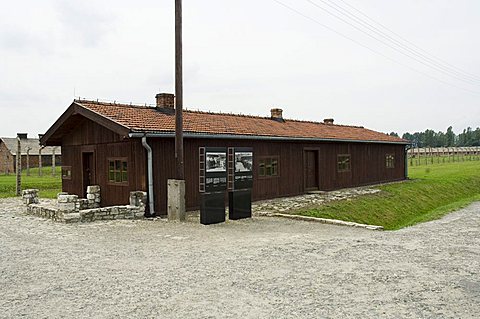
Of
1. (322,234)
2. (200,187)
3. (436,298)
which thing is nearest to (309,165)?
(200,187)

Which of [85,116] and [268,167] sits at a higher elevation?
[85,116]

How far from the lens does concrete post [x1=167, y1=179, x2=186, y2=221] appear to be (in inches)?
526

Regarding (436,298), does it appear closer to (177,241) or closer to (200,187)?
(177,241)

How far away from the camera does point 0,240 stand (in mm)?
10727

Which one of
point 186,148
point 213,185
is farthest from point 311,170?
point 213,185

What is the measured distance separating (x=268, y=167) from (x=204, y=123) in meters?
3.57

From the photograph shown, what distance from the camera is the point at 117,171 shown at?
15758 millimetres

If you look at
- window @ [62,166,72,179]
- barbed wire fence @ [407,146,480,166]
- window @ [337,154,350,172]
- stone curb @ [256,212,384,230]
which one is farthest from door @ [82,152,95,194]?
barbed wire fence @ [407,146,480,166]

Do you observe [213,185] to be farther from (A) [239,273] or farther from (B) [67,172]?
(B) [67,172]

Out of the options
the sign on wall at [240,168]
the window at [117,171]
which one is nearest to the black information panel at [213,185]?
the sign on wall at [240,168]

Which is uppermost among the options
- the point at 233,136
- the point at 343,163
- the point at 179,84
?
the point at 179,84

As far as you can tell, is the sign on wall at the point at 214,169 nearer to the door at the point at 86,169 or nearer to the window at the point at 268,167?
the window at the point at 268,167

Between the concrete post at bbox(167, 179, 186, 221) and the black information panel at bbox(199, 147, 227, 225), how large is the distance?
28.6 inches

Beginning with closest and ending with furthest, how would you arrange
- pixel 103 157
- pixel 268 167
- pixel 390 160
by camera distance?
pixel 103 157 < pixel 268 167 < pixel 390 160
